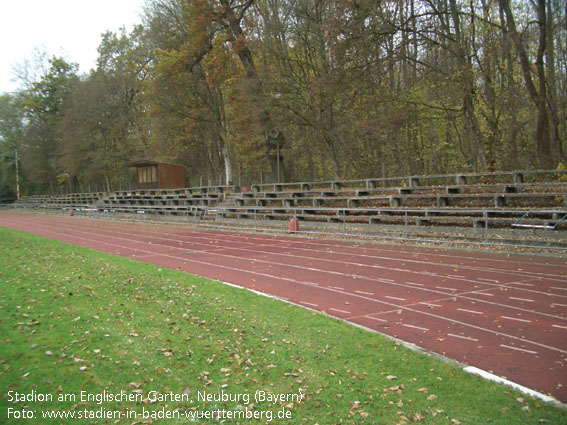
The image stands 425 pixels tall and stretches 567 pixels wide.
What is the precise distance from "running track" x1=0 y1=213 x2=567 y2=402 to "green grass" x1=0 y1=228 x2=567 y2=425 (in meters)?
0.90

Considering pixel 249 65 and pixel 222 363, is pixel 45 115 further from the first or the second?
pixel 222 363

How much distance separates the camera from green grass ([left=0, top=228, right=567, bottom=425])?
429 centimetres

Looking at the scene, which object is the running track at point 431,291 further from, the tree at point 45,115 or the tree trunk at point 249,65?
the tree at point 45,115

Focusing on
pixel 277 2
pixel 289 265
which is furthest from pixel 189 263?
pixel 277 2

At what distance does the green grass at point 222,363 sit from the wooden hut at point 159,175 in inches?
1377

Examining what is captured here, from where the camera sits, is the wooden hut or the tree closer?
the wooden hut

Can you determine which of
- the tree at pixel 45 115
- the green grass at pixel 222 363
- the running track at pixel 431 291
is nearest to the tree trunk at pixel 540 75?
the running track at pixel 431 291

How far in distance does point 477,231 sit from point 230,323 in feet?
36.8

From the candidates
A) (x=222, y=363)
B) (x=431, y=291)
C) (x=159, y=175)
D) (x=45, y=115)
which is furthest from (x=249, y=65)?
(x=45, y=115)

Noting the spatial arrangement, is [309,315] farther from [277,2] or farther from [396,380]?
[277,2]

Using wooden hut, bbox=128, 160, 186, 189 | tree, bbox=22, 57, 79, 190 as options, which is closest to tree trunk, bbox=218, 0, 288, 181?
wooden hut, bbox=128, 160, 186, 189

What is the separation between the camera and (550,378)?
5.13 m

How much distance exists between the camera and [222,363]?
5.35m

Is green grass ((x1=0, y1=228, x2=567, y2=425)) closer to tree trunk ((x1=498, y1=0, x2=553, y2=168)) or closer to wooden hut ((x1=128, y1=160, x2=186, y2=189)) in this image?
tree trunk ((x1=498, y1=0, x2=553, y2=168))
